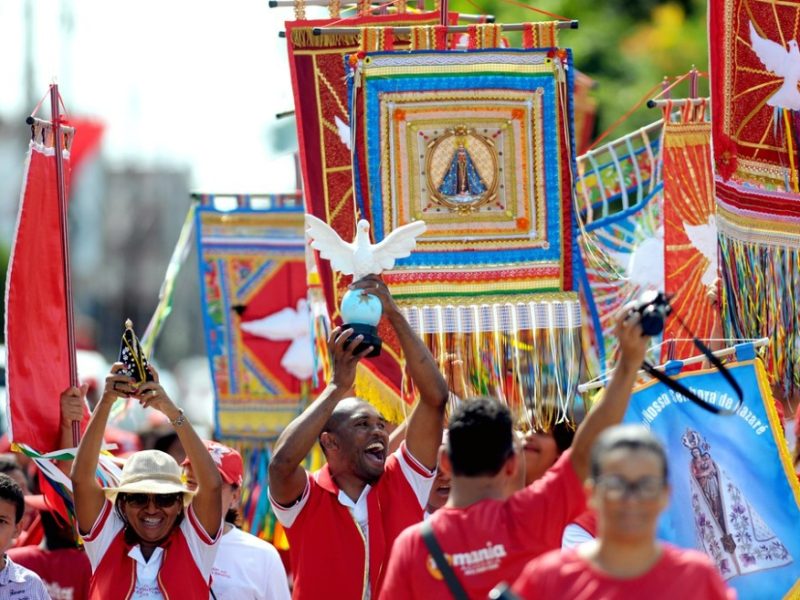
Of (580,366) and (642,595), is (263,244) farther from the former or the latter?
(642,595)

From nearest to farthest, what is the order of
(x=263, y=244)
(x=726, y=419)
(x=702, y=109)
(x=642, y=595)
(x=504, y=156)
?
(x=642, y=595) < (x=726, y=419) < (x=504, y=156) < (x=702, y=109) < (x=263, y=244)

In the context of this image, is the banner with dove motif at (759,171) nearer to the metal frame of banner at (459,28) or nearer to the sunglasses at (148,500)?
the metal frame of banner at (459,28)

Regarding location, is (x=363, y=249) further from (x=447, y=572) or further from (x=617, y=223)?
(x=617, y=223)

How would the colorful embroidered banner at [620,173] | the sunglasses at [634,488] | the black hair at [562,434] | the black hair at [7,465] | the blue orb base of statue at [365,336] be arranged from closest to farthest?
the sunglasses at [634,488] < the blue orb base of statue at [365,336] < the black hair at [562,434] < the black hair at [7,465] < the colorful embroidered banner at [620,173]

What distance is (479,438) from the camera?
3881 mm

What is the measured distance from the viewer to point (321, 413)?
16.3ft

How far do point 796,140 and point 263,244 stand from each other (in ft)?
12.7

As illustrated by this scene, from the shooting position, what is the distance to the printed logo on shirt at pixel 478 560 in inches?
152

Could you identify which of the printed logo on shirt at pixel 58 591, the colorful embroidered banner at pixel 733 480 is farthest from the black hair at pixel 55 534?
the colorful embroidered banner at pixel 733 480

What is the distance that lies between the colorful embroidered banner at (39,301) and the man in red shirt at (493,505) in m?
2.35

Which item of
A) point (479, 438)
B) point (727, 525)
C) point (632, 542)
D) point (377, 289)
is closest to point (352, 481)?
point (377, 289)

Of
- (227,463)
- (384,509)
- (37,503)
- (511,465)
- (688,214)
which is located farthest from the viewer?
(688,214)

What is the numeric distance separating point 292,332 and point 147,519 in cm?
352

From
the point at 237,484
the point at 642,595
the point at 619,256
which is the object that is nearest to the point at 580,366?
the point at 237,484
